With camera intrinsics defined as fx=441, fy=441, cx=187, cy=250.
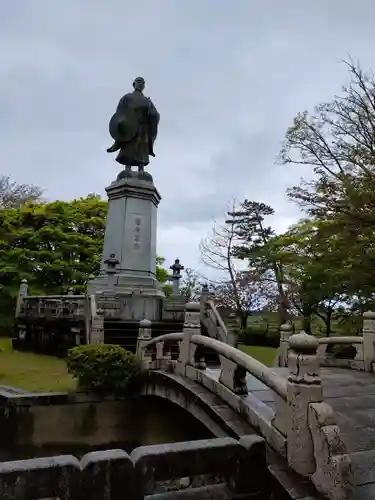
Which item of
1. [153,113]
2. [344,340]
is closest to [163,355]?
[344,340]

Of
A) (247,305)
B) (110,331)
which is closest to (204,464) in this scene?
(110,331)

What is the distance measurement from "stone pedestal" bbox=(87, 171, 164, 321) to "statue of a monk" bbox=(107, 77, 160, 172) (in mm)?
843

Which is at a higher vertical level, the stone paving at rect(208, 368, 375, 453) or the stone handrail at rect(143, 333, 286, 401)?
the stone handrail at rect(143, 333, 286, 401)

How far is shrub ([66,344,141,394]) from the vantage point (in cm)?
916

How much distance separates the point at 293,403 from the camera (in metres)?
4.43

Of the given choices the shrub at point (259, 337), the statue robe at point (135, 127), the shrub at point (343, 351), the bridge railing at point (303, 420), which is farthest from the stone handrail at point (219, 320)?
the shrub at point (259, 337)

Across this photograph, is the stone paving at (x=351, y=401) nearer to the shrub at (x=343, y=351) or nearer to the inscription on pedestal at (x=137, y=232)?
the shrub at (x=343, y=351)

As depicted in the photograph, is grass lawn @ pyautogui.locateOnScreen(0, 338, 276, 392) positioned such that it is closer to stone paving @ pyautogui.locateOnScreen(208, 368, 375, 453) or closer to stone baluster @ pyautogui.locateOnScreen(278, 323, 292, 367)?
stone paving @ pyautogui.locateOnScreen(208, 368, 375, 453)

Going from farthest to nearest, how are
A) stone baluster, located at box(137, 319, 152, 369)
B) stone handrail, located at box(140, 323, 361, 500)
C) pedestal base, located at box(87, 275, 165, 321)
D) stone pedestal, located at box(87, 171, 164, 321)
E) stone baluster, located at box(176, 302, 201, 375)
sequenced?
stone pedestal, located at box(87, 171, 164, 321), pedestal base, located at box(87, 275, 165, 321), stone baluster, located at box(137, 319, 152, 369), stone baluster, located at box(176, 302, 201, 375), stone handrail, located at box(140, 323, 361, 500)

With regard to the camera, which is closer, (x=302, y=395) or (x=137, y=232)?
(x=302, y=395)

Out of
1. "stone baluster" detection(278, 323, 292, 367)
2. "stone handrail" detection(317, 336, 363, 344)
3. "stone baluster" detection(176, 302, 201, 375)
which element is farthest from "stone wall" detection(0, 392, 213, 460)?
"stone baluster" detection(278, 323, 292, 367)

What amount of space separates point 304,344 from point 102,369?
5824mm

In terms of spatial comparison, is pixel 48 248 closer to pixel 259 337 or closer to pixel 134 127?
pixel 134 127

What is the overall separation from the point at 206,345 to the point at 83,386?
354 cm
